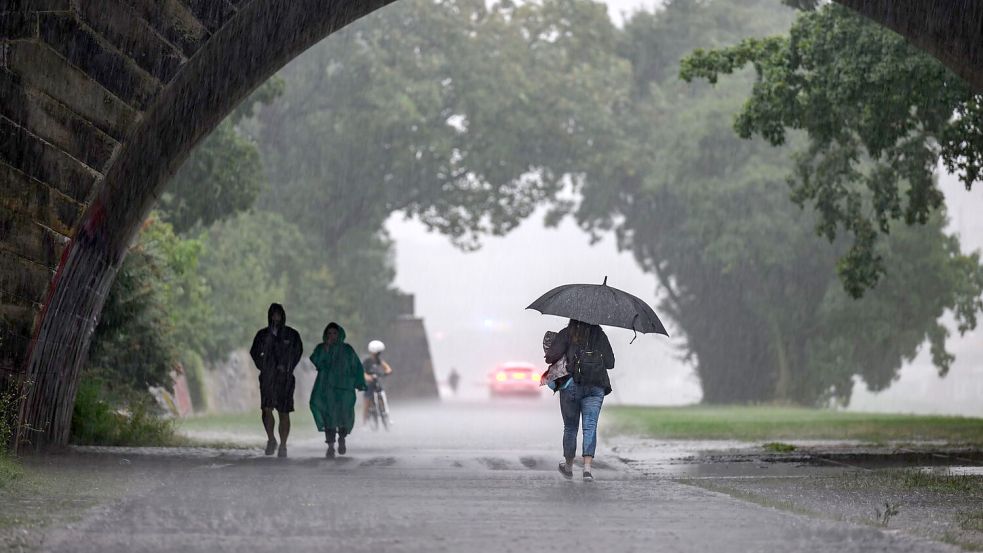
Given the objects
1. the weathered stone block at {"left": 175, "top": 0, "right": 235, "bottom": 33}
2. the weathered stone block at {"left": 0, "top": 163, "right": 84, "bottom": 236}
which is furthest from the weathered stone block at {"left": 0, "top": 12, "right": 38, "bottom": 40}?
the weathered stone block at {"left": 175, "top": 0, "right": 235, "bottom": 33}

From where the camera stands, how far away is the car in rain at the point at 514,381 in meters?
60.9

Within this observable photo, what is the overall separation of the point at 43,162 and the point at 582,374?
5282 mm

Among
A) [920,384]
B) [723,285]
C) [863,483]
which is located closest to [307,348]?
[723,285]

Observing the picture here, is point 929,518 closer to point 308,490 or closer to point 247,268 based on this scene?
point 308,490

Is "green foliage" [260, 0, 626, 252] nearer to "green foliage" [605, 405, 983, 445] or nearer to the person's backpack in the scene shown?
"green foliage" [605, 405, 983, 445]

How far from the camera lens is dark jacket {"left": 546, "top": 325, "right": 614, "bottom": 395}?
15.5 metres

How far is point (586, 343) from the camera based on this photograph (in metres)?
15.5

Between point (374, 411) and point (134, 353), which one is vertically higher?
point (134, 353)

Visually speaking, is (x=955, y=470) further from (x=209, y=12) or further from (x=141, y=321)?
(x=141, y=321)

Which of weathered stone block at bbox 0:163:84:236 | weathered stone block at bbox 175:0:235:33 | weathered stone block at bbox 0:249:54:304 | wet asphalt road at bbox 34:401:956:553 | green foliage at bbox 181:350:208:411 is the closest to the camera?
wet asphalt road at bbox 34:401:956:553

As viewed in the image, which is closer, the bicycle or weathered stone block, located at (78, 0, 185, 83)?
weathered stone block, located at (78, 0, 185, 83)

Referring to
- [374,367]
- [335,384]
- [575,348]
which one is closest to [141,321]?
[335,384]

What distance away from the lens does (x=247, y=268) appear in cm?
4375

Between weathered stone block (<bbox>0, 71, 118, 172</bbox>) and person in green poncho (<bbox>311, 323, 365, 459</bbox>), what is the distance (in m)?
6.29
